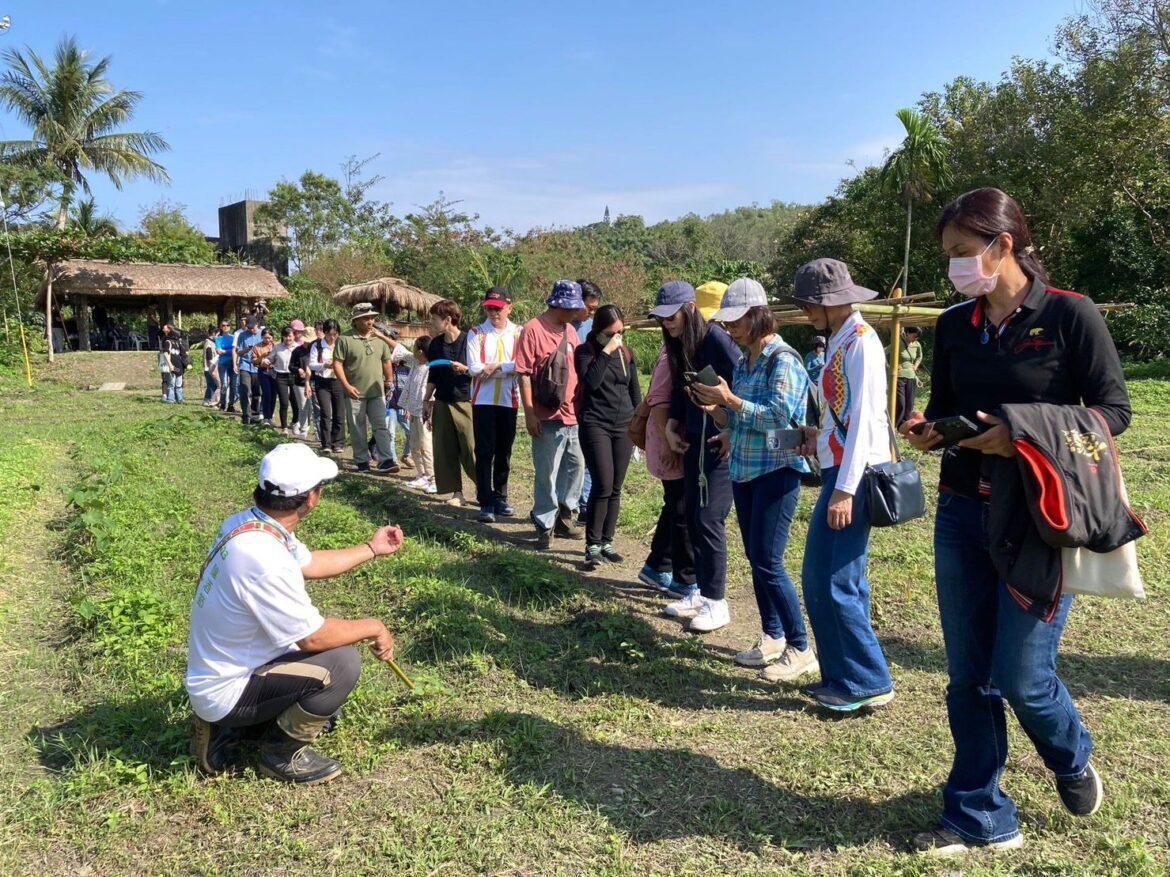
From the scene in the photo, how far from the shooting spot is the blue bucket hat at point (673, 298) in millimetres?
4672

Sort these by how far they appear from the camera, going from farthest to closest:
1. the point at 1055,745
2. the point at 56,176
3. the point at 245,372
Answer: the point at 56,176 < the point at 245,372 < the point at 1055,745

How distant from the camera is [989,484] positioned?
8.43ft

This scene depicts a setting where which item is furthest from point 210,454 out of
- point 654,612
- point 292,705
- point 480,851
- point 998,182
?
point 998,182

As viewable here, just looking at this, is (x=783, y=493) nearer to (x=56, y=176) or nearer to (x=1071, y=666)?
(x=1071, y=666)

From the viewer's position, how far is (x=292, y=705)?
321cm

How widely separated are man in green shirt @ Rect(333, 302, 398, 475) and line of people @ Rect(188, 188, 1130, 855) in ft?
9.22

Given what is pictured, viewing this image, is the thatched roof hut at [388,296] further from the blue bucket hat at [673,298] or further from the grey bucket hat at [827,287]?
the grey bucket hat at [827,287]

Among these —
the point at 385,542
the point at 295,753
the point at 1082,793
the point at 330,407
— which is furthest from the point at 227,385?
the point at 1082,793

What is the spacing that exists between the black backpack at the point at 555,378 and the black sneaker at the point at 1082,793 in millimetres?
4285

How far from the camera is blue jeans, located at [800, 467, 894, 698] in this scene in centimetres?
346

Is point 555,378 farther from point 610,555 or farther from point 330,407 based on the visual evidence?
point 330,407

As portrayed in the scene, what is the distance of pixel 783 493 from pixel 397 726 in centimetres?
207

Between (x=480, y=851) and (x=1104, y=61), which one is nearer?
(x=480, y=851)

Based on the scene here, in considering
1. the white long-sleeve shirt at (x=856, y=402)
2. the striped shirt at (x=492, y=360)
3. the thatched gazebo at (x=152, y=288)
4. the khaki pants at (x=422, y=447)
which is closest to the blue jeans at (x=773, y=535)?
the white long-sleeve shirt at (x=856, y=402)
